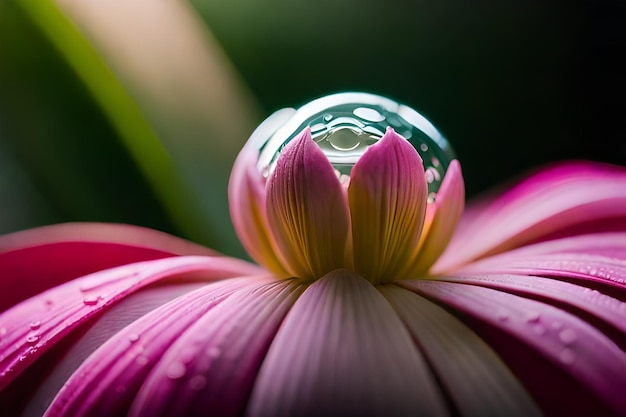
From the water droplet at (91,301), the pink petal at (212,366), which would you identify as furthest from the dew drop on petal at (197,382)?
the water droplet at (91,301)

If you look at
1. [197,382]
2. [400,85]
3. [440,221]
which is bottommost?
[197,382]

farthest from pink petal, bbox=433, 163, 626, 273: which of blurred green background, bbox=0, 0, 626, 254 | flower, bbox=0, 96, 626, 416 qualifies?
blurred green background, bbox=0, 0, 626, 254

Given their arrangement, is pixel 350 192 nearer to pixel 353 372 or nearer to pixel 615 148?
pixel 353 372

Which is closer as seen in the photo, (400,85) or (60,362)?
(60,362)

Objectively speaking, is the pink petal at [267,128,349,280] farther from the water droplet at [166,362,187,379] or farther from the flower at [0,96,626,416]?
the water droplet at [166,362,187,379]

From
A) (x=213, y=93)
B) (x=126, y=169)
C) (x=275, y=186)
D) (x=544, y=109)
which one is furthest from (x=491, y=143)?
(x=275, y=186)

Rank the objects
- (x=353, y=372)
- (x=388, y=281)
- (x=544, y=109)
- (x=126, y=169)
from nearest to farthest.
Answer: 1. (x=353, y=372)
2. (x=388, y=281)
3. (x=126, y=169)
4. (x=544, y=109)

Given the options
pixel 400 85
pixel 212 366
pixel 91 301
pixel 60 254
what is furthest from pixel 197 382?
pixel 400 85

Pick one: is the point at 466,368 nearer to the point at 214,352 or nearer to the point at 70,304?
the point at 214,352
